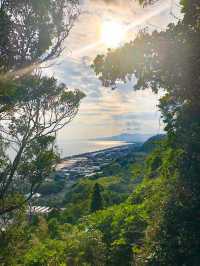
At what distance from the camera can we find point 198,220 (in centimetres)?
862

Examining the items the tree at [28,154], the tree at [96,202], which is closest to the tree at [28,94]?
the tree at [28,154]

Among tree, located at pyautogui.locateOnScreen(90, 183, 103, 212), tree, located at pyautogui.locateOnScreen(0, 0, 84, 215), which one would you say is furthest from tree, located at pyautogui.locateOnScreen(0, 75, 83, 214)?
tree, located at pyautogui.locateOnScreen(90, 183, 103, 212)

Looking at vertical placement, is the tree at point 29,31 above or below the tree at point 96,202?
above

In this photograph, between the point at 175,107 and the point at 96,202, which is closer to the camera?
A: the point at 175,107

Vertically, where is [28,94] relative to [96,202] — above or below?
above

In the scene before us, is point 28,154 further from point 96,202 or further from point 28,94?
point 96,202

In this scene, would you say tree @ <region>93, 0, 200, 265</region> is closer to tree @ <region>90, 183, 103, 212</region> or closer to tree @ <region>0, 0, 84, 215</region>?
tree @ <region>0, 0, 84, 215</region>

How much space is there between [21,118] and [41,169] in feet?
7.07

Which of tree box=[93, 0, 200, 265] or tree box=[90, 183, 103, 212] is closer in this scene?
tree box=[93, 0, 200, 265]

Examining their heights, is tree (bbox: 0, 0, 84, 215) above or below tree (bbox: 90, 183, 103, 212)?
above

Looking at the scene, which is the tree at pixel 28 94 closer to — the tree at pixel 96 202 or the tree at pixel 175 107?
the tree at pixel 175 107

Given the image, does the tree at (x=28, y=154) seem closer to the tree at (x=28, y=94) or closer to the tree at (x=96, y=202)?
the tree at (x=28, y=94)

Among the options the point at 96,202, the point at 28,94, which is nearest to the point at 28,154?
the point at 28,94

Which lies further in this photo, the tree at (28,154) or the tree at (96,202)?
A: the tree at (96,202)
